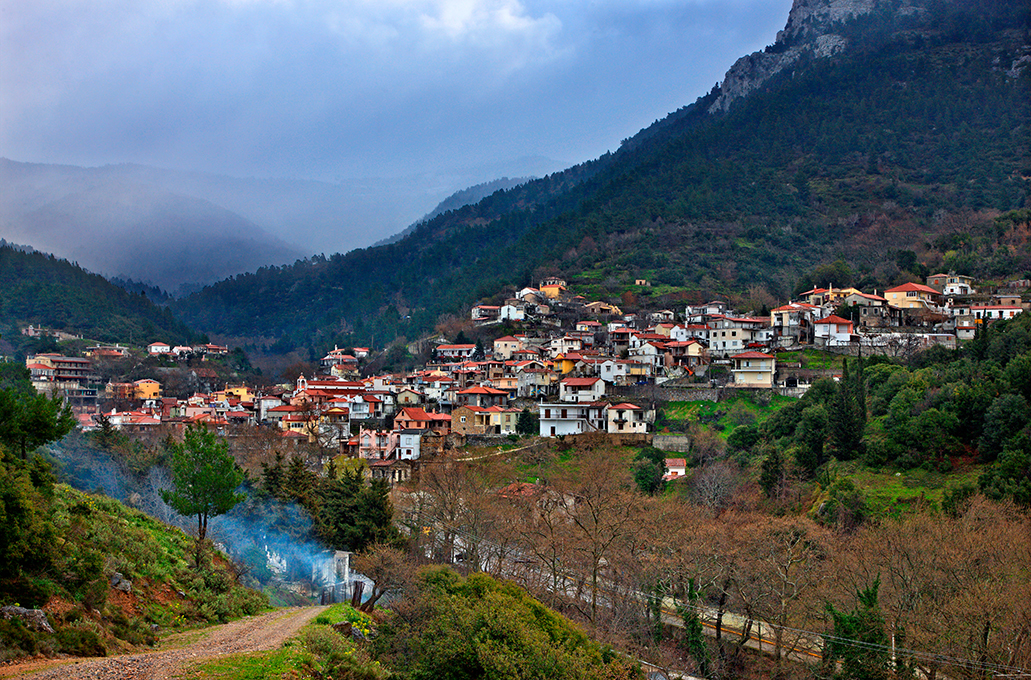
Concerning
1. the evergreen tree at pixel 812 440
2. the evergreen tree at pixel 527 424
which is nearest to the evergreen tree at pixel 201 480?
the evergreen tree at pixel 812 440

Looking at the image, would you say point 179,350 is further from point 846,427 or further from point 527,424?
point 846,427

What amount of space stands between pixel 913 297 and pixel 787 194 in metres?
49.5

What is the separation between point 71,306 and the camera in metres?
94.2

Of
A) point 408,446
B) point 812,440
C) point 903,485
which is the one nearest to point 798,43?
point 408,446

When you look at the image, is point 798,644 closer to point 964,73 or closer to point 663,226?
point 663,226

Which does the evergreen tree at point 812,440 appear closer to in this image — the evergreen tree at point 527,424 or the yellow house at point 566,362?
the evergreen tree at point 527,424

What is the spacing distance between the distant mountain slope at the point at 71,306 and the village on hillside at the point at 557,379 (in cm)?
1560

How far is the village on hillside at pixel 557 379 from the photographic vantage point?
51438 millimetres

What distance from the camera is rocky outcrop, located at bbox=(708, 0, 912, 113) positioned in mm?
148000

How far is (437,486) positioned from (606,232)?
3094 inches

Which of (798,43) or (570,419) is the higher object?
(798,43)

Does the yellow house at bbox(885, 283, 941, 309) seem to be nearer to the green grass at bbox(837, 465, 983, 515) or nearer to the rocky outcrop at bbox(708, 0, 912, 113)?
the green grass at bbox(837, 465, 983, 515)

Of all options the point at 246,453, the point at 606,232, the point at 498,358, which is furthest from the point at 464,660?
the point at 606,232

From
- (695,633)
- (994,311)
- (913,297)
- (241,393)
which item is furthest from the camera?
(241,393)
